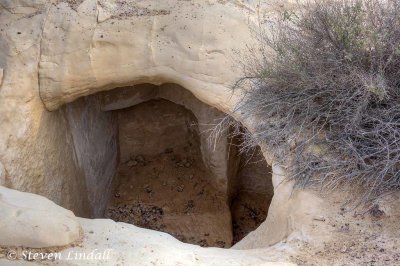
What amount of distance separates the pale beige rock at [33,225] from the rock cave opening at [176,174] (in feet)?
9.26

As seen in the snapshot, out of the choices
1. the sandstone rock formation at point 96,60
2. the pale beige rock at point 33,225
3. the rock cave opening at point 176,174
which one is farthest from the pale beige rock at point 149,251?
the rock cave opening at point 176,174

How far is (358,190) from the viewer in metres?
3.59

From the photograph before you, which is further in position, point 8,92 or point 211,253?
point 8,92

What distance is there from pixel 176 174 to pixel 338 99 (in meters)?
3.47

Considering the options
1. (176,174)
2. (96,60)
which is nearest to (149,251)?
(96,60)

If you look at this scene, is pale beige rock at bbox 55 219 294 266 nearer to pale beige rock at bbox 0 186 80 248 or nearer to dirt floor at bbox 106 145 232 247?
pale beige rock at bbox 0 186 80 248

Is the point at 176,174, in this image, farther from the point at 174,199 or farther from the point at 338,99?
the point at 338,99

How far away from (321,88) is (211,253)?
4.45 ft

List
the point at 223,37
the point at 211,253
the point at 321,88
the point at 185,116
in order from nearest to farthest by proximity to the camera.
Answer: the point at 211,253, the point at 321,88, the point at 223,37, the point at 185,116

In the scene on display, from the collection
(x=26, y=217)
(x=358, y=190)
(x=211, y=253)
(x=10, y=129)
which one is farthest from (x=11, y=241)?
(x=358, y=190)

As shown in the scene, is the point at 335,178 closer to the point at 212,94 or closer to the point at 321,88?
the point at 321,88

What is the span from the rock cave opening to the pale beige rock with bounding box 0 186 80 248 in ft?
9.26

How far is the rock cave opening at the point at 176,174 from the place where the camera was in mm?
6285

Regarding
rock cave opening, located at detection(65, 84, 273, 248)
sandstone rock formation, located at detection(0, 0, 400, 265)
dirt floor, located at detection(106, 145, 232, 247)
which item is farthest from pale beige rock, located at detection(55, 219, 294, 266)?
dirt floor, located at detection(106, 145, 232, 247)
